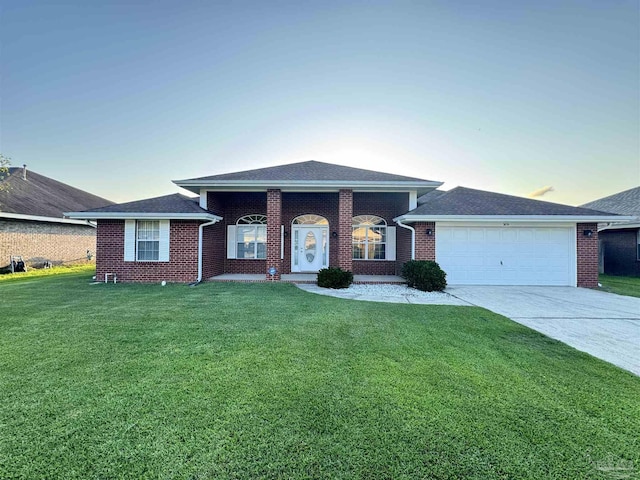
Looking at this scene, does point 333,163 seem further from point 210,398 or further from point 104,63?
point 210,398

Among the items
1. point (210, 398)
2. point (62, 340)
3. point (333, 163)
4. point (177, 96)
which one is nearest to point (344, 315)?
point (210, 398)

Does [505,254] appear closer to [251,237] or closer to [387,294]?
[387,294]

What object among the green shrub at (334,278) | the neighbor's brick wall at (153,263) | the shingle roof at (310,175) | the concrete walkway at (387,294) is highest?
the shingle roof at (310,175)

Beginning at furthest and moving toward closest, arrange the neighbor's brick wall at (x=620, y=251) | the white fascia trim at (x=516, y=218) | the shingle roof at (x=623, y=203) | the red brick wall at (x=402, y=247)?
the shingle roof at (x=623, y=203)
the neighbor's brick wall at (x=620, y=251)
the red brick wall at (x=402, y=247)
the white fascia trim at (x=516, y=218)

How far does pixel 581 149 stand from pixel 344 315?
623 inches

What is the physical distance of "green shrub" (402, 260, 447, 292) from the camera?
952 cm

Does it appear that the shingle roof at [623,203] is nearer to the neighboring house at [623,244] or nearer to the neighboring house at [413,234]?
the neighboring house at [623,244]

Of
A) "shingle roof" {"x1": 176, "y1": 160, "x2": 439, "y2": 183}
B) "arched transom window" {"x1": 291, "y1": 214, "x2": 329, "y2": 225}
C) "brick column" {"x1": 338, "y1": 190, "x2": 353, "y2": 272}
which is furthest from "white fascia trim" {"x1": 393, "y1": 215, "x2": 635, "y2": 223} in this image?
"arched transom window" {"x1": 291, "y1": 214, "x2": 329, "y2": 225}

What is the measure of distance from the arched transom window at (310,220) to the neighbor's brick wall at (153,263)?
446cm

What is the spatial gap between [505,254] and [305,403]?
36.1 feet

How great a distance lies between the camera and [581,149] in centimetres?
1395

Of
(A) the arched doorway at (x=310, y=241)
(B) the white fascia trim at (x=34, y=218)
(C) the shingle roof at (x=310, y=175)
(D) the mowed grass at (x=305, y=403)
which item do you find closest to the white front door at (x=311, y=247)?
(A) the arched doorway at (x=310, y=241)

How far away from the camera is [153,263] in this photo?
10.9m

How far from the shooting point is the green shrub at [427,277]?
9516 millimetres
